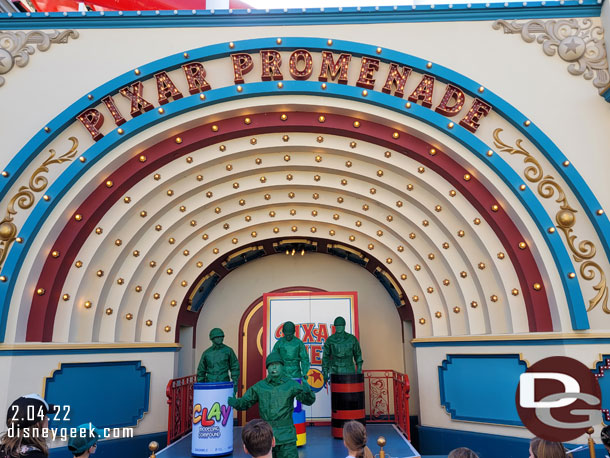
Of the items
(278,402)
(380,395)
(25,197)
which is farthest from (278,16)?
(380,395)

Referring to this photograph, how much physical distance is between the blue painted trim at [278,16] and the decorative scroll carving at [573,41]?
16 cm

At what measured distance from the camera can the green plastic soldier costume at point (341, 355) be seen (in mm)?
6922

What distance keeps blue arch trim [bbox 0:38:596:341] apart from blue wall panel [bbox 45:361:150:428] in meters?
1.05

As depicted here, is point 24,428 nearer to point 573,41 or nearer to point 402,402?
point 402,402

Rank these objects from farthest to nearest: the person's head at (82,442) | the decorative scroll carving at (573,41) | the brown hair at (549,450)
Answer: the decorative scroll carving at (573,41), the person's head at (82,442), the brown hair at (549,450)

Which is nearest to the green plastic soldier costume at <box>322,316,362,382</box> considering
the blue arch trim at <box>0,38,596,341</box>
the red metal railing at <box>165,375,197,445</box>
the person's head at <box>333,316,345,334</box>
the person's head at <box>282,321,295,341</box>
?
the person's head at <box>333,316,345,334</box>

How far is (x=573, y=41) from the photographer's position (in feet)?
21.4

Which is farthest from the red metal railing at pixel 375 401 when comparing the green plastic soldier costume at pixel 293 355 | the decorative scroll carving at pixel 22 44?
the decorative scroll carving at pixel 22 44

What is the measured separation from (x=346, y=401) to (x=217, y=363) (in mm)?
1933

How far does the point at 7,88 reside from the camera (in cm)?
669

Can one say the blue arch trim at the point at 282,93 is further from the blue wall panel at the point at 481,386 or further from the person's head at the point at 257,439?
the person's head at the point at 257,439

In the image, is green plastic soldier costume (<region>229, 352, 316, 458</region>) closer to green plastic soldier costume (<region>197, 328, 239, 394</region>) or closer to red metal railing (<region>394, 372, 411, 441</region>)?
green plastic soldier costume (<region>197, 328, 239, 394</region>)

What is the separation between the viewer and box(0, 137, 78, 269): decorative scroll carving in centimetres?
623

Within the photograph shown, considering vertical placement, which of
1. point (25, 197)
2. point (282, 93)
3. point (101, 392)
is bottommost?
point (101, 392)
